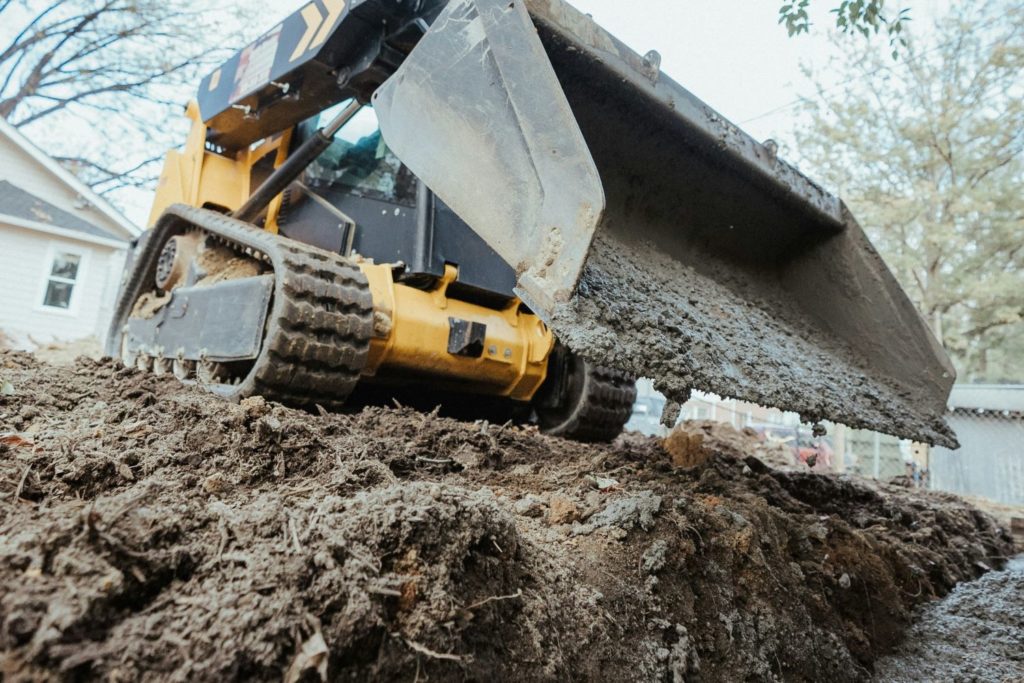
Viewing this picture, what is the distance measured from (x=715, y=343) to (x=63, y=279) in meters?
14.0

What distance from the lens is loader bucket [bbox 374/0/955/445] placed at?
190cm

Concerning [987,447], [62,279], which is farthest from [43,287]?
[987,447]

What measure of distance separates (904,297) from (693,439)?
1.27 meters

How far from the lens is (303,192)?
412 cm

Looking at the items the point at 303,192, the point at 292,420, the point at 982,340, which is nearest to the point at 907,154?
the point at 982,340

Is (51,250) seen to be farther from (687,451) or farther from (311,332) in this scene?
(687,451)

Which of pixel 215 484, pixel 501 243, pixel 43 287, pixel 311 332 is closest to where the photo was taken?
pixel 215 484

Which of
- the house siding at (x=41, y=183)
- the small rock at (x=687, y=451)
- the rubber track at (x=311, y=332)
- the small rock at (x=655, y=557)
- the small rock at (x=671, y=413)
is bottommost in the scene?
the small rock at (x=655, y=557)

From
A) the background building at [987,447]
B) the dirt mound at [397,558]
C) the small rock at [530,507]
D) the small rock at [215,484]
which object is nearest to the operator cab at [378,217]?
the dirt mound at [397,558]

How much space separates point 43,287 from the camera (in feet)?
40.4

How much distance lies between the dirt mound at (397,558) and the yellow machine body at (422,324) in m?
0.38

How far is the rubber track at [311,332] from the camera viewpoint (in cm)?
281

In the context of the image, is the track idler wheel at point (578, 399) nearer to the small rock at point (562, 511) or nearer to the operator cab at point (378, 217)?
the operator cab at point (378, 217)

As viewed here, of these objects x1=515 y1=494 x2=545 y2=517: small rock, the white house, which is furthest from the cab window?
the white house
